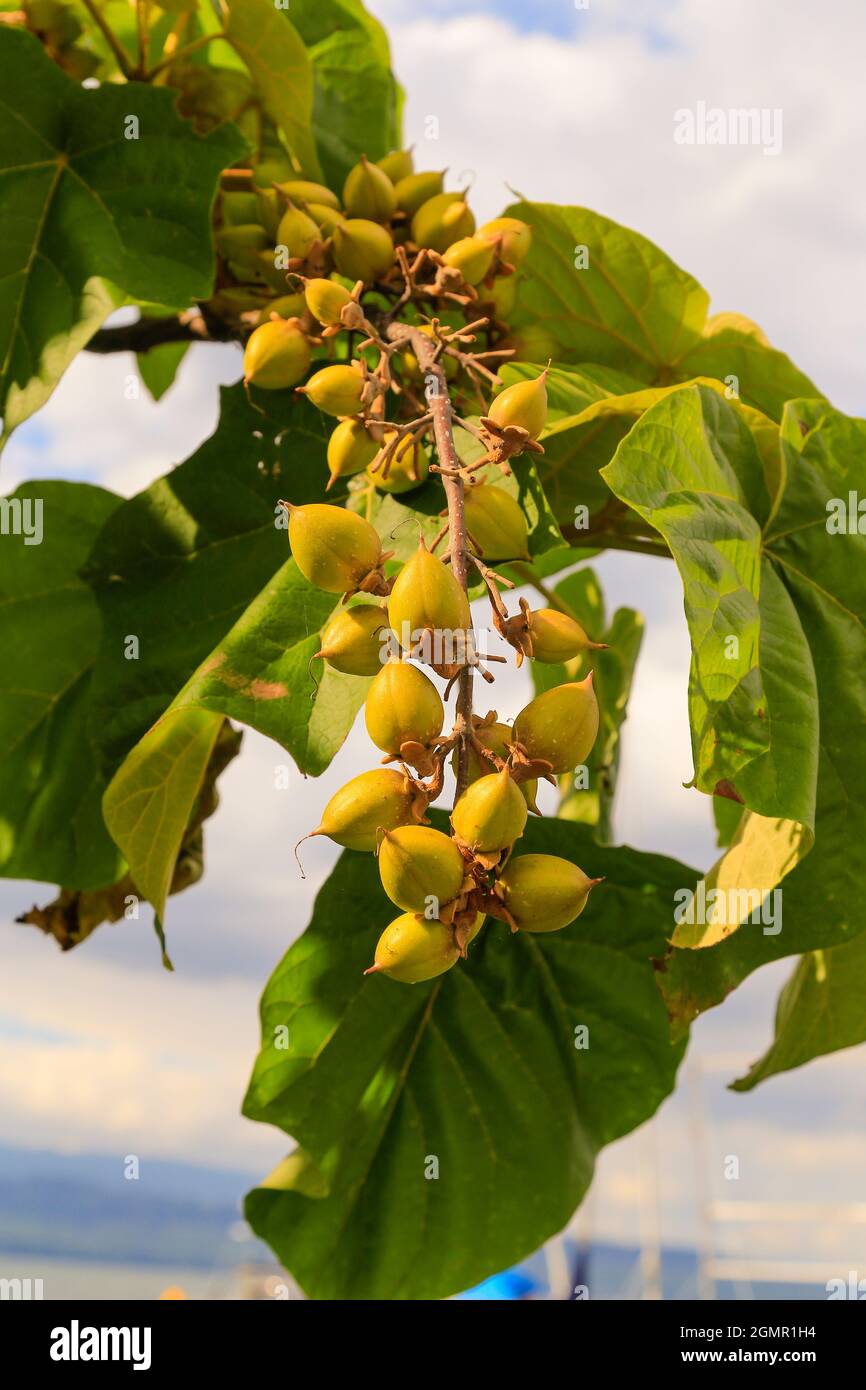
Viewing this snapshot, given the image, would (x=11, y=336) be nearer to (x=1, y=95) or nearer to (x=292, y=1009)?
(x=1, y=95)

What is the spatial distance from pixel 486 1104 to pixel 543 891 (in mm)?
359

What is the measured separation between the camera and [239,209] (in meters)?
0.57

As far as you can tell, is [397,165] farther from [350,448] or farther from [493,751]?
[493,751]

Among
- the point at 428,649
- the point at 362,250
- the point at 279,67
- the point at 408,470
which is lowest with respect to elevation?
the point at 428,649

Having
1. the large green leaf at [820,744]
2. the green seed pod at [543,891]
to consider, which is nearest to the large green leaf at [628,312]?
the large green leaf at [820,744]

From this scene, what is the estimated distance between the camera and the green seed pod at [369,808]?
280mm

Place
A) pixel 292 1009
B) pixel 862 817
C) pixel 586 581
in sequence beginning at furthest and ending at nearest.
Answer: pixel 586 581
pixel 292 1009
pixel 862 817

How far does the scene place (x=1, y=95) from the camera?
0.54m

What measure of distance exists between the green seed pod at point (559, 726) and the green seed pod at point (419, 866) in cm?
4

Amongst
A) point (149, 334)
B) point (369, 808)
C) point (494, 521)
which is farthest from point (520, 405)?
point (149, 334)

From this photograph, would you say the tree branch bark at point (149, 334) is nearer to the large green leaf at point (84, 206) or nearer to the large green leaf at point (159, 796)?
the large green leaf at point (84, 206)
